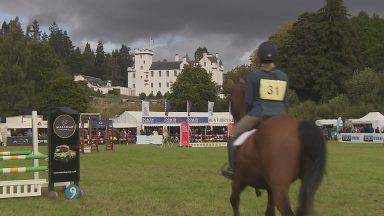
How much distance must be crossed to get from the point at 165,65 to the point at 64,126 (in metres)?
174

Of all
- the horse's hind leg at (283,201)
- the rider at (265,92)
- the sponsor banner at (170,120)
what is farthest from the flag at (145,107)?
the horse's hind leg at (283,201)

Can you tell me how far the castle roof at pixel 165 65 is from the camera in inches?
7259

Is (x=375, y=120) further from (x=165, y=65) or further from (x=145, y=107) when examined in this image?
(x=165, y=65)

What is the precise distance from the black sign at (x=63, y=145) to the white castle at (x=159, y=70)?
168 meters

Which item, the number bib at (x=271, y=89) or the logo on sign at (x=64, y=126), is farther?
the logo on sign at (x=64, y=126)

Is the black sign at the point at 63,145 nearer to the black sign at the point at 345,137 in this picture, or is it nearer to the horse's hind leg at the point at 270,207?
the horse's hind leg at the point at 270,207

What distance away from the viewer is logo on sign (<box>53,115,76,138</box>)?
12.7 meters

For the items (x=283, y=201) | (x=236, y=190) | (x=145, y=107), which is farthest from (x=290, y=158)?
(x=145, y=107)

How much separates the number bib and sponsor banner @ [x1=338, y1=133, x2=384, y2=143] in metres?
46.0

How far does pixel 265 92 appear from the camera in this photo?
6773 millimetres

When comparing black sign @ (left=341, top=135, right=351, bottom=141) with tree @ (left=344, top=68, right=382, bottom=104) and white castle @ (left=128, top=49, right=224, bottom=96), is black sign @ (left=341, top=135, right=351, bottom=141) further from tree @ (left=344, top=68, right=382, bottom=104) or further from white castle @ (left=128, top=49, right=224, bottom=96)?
white castle @ (left=128, top=49, right=224, bottom=96)

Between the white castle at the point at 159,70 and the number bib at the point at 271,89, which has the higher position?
the white castle at the point at 159,70

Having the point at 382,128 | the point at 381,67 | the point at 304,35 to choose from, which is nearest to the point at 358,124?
the point at 382,128

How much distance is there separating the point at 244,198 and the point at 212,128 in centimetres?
5841
